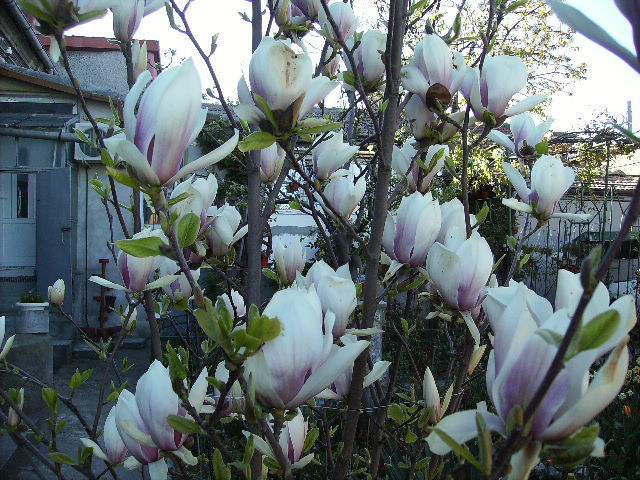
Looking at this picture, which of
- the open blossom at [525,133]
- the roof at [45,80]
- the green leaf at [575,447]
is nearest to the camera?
the green leaf at [575,447]

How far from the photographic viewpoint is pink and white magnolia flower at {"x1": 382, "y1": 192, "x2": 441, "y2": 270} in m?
1.01

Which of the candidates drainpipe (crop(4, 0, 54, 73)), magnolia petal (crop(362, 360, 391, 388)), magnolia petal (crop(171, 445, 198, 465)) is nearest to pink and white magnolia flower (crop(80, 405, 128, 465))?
magnolia petal (crop(171, 445, 198, 465))

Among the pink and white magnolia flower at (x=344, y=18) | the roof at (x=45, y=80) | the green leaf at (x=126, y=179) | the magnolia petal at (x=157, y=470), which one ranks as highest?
the roof at (x=45, y=80)

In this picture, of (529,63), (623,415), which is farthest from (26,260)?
(529,63)

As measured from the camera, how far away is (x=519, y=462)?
520 millimetres

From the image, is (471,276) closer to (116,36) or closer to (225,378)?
(225,378)

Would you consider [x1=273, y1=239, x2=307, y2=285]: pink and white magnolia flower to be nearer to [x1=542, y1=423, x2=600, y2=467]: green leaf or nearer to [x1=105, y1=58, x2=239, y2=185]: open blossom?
[x1=105, y1=58, x2=239, y2=185]: open blossom

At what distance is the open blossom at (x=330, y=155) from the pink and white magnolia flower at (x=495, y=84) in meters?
0.27

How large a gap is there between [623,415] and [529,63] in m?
10.0

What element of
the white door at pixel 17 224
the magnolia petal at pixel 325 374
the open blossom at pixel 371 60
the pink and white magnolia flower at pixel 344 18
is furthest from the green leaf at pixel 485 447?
the white door at pixel 17 224

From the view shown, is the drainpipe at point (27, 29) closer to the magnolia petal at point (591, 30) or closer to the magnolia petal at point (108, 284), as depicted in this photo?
the magnolia petal at point (108, 284)

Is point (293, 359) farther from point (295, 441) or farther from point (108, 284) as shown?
point (108, 284)

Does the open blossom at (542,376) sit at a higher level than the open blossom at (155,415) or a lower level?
higher

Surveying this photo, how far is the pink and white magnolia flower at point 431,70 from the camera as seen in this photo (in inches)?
43.9
